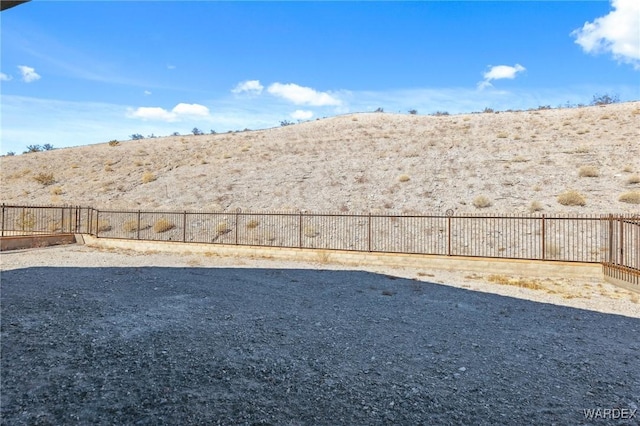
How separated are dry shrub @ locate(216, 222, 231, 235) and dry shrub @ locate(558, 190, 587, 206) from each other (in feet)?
66.1

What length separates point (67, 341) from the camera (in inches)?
246

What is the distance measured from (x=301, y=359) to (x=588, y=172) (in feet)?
90.3

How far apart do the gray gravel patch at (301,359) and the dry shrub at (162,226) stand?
1422 centimetres

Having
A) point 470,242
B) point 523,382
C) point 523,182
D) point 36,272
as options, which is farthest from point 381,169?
point 523,382

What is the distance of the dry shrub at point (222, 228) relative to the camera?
2392cm

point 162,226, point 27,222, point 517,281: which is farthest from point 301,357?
point 27,222

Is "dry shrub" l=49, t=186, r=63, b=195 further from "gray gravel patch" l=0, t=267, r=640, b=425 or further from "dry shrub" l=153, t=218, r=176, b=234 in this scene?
"gray gravel patch" l=0, t=267, r=640, b=425

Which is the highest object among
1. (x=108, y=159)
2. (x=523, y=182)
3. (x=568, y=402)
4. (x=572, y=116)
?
(x=572, y=116)

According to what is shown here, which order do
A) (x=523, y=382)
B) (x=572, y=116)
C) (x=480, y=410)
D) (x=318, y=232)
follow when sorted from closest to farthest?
(x=480, y=410), (x=523, y=382), (x=318, y=232), (x=572, y=116)

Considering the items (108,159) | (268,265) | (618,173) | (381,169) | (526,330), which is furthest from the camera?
(108,159)

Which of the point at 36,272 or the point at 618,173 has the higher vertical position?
the point at 618,173

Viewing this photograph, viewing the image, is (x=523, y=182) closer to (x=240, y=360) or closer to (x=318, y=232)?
(x=318, y=232)

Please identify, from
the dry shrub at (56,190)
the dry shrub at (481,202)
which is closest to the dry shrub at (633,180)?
the dry shrub at (481,202)

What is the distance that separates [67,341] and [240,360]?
9.71 feet
